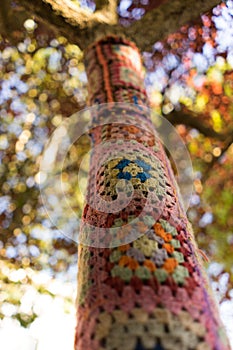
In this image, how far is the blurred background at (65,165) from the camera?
3.05 meters

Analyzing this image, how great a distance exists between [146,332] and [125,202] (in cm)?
31

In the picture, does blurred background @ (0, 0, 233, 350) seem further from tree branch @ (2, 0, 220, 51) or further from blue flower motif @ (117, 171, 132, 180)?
blue flower motif @ (117, 171, 132, 180)

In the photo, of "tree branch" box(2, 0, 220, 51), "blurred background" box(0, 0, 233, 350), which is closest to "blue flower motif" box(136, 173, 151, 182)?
"tree branch" box(2, 0, 220, 51)

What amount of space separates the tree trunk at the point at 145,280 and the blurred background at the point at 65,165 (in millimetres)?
1991

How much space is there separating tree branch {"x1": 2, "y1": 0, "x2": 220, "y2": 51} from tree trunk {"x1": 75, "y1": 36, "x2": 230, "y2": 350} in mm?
793

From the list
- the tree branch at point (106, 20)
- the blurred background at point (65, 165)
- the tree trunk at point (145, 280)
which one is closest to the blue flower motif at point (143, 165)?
the tree trunk at point (145, 280)

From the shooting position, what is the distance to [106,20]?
1744mm

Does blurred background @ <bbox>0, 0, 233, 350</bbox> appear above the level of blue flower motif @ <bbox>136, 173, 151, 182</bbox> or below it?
above

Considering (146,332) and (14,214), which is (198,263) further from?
(14,214)

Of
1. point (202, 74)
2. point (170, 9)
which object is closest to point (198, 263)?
point (170, 9)

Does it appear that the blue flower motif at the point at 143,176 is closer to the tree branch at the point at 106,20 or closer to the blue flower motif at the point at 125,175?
the blue flower motif at the point at 125,175

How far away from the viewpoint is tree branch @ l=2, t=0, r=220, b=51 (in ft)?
5.44

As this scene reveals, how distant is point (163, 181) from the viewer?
1.00 metres

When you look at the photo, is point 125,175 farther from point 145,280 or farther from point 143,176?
point 145,280
